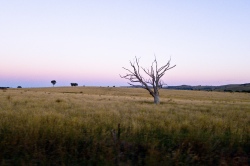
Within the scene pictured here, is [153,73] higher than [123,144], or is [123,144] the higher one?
[153,73]

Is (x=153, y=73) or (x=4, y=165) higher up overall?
(x=153, y=73)

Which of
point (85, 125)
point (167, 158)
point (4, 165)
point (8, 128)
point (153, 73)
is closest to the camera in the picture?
point (4, 165)

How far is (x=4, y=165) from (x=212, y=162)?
4.04 m

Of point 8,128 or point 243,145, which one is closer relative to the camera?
A: point 243,145

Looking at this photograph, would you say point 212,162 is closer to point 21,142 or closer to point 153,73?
point 21,142

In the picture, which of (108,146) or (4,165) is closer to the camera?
(4,165)

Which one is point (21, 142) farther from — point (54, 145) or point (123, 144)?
point (123, 144)

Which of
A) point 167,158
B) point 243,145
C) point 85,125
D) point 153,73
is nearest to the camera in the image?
point 167,158

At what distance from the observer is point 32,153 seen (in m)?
6.02

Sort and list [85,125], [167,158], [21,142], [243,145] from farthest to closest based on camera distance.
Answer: [85,125], [243,145], [21,142], [167,158]

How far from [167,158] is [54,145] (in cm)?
257

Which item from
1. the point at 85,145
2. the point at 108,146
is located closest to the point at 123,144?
the point at 108,146

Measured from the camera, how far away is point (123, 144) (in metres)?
6.87

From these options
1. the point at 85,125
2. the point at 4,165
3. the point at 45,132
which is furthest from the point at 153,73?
the point at 4,165
